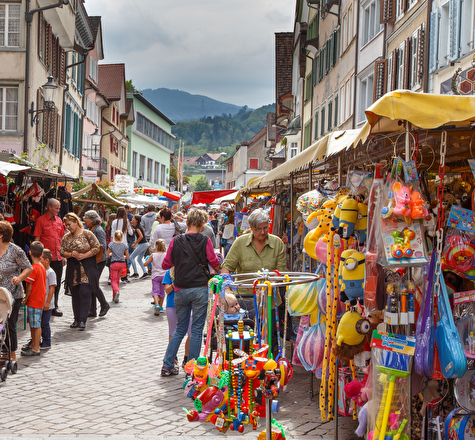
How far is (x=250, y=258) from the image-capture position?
715cm

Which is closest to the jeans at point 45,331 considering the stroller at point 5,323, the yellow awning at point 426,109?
the stroller at point 5,323

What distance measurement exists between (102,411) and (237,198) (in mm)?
14000

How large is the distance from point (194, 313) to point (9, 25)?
17808mm

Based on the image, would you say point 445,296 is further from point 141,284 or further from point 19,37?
point 19,37

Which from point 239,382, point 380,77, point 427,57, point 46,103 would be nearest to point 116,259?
point 46,103

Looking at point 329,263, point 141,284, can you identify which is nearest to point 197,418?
point 329,263

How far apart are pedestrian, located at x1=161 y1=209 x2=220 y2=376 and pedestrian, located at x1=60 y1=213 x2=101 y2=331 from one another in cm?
342

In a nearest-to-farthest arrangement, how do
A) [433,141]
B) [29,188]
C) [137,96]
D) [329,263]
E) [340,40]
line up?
[433,141] < [329,263] < [29,188] < [340,40] < [137,96]

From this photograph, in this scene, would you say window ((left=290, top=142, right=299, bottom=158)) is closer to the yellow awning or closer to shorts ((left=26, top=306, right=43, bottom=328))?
shorts ((left=26, top=306, right=43, bottom=328))

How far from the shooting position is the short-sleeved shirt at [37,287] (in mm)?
8602

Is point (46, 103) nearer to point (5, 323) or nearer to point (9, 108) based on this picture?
point (9, 108)

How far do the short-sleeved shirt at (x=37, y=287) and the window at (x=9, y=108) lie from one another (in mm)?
14891

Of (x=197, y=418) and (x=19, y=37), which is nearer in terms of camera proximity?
(x=197, y=418)

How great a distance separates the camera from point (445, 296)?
4535 millimetres
